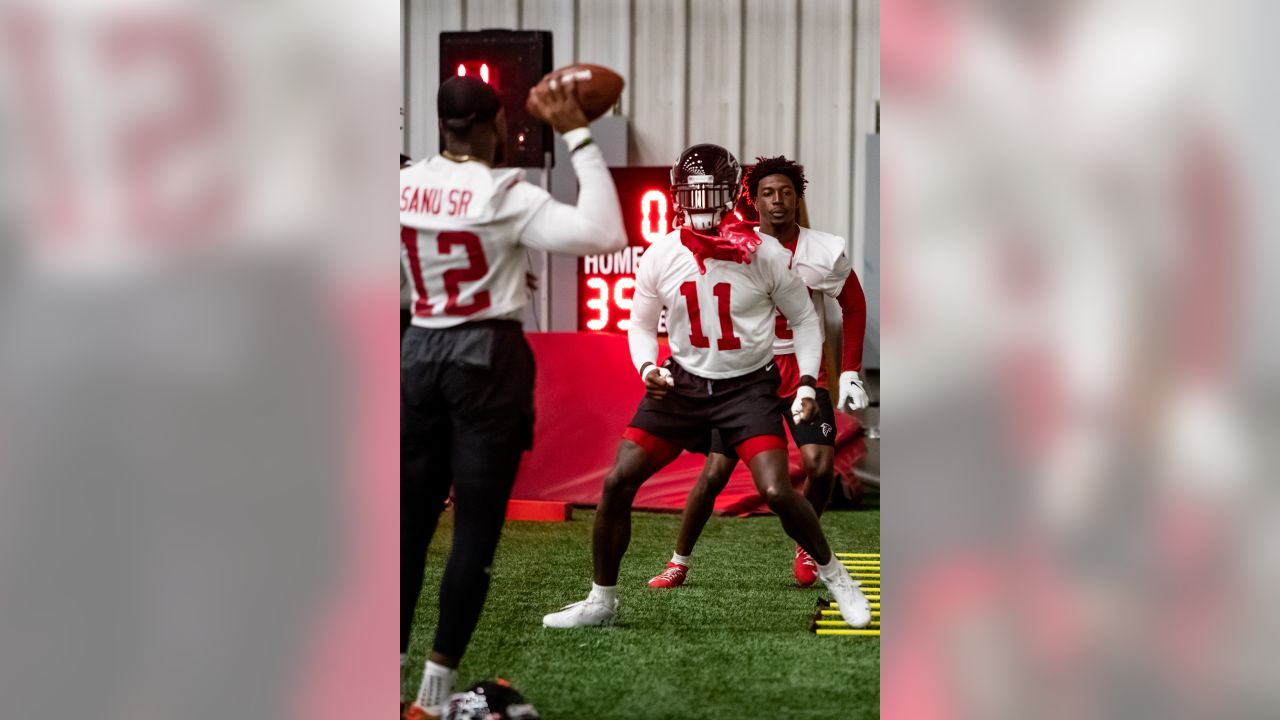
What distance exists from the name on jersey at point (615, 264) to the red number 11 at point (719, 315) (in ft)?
14.4

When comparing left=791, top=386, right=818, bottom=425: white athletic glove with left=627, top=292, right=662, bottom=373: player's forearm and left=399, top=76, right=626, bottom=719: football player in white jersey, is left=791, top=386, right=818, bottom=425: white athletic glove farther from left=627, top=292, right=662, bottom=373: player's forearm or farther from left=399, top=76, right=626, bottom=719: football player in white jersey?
left=399, top=76, right=626, bottom=719: football player in white jersey

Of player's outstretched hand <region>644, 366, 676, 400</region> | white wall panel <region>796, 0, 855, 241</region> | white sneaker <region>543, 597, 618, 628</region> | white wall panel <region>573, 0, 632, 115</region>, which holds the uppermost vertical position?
white wall panel <region>573, 0, 632, 115</region>

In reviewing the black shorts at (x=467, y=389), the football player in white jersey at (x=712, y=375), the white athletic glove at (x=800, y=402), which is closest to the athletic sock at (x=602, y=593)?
the football player in white jersey at (x=712, y=375)

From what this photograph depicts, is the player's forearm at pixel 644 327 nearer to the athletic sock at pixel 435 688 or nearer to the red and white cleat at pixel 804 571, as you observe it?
the red and white cleat at pixel 804 571

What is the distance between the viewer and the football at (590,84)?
304cm

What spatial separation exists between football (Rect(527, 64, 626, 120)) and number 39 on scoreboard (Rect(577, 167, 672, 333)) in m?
5.91

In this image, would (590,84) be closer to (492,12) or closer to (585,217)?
(585,217)

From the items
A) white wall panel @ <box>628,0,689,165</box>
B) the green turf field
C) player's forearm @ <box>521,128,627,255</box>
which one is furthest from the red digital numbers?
white wall panel @ <box>628,0,689,165</box>

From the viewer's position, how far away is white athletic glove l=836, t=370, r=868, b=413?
211 inches

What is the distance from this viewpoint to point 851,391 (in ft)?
17.7

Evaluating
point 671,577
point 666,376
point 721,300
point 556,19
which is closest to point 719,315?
point 721,300
